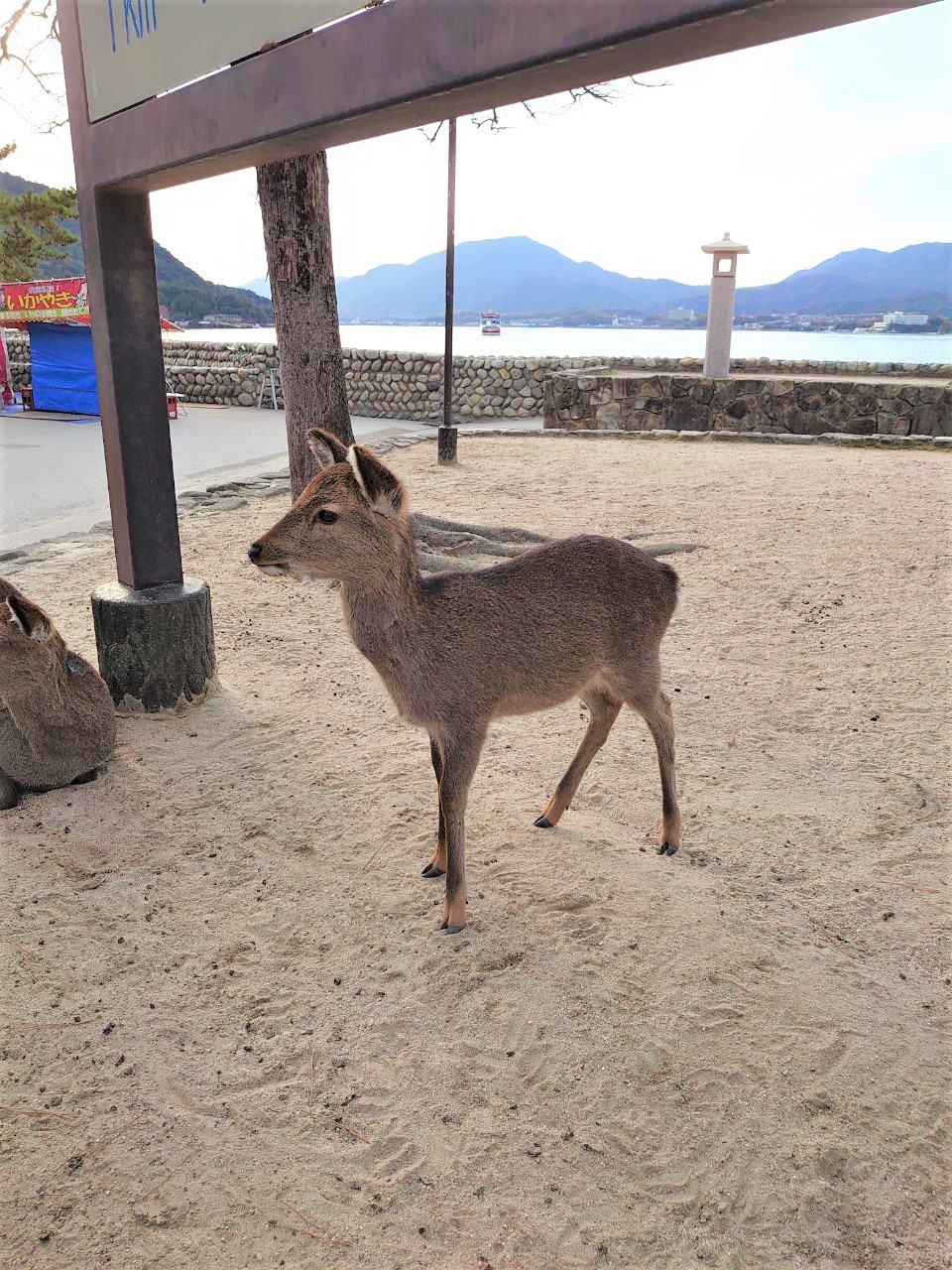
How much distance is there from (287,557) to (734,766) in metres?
2.38

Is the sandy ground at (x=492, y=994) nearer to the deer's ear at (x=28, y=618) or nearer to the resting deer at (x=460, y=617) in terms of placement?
the resting deer at (x=460, y=617)

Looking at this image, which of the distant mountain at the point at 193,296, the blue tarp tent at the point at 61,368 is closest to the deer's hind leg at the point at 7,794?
the blue tarp tent at the point at 61,368

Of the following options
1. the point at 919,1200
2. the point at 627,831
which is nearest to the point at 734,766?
the point at 627,831

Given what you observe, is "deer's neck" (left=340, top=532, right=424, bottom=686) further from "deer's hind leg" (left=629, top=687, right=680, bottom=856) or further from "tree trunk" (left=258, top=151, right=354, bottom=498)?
"tree trunk" (left=258, top=151, right=354, bottom=498)

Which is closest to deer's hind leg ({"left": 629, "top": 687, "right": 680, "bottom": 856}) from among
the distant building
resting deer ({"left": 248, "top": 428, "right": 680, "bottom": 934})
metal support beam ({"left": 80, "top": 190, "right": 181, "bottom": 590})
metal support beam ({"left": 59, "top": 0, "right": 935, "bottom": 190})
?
resting deer ({"left": 248, "top": 428, "right": 680, "bottom": 934})

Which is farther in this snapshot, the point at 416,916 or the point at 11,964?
the point at 416,916

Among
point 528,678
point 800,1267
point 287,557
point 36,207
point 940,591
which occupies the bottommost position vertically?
point 800,1267

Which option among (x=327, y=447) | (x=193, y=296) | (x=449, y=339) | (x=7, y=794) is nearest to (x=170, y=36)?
(x=327, y=447)

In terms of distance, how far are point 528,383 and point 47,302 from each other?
10.7m

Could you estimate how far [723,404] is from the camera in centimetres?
1756

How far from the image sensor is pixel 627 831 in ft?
11.5

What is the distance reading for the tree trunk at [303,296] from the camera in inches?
271

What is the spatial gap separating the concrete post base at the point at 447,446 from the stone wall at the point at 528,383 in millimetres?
6492

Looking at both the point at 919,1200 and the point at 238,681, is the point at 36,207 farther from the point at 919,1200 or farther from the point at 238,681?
the point at 919,1200
